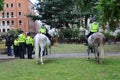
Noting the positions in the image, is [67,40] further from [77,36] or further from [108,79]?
[108,79]

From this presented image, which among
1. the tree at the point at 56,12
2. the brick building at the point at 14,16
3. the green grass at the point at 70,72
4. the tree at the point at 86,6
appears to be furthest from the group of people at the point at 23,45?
the brick building at the point at 14,16

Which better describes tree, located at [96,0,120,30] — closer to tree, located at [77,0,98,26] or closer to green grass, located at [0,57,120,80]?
green grass, located at [0,57,120,80]

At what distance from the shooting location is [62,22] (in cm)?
7575

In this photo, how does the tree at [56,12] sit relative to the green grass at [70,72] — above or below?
above

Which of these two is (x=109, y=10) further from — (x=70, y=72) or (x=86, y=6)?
(x=86, y=6)

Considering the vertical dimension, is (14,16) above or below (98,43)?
above

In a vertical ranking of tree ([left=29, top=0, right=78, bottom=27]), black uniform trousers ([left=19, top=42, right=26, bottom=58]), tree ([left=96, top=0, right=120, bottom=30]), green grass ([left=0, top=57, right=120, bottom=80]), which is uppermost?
tree ([left=29, top=0, right=78, bottom=27])

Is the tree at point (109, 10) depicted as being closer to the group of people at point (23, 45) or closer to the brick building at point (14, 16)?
the group of people at point (23, 45)

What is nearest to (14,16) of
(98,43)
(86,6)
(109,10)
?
(86,6)

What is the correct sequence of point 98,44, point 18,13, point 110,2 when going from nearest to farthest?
point 98,44 < point 110,2 < point 18,13

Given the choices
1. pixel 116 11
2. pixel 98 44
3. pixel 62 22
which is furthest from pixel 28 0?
pixel 98 44

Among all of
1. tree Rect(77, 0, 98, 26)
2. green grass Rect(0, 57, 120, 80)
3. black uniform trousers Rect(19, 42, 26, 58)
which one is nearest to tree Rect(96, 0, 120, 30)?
black uniform trousers Rect(19, 42, 26, 58)

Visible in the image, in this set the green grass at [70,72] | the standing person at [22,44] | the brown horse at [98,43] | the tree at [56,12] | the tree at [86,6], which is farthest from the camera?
the tree at [86,6]

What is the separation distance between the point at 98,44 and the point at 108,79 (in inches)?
231
